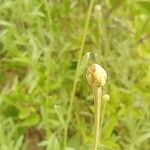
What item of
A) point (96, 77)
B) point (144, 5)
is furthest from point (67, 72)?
point (96, 77)

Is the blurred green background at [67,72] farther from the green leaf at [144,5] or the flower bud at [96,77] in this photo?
the flower bud at [96,77]

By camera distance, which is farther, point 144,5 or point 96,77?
point 144,5

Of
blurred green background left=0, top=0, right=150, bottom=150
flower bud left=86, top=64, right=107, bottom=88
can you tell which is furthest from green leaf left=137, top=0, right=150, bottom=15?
flower bud left=86, top=64, right=107, bottom=88

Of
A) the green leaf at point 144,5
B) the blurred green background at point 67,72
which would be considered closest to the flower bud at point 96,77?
the blurred green background at point 67,72

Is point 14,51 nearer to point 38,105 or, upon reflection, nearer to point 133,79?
point 38,105

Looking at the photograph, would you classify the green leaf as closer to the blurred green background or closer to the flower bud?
the blurred green background

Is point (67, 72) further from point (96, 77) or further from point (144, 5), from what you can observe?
point (96, 77)

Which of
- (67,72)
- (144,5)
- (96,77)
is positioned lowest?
(96,77)

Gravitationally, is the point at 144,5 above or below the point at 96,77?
above
